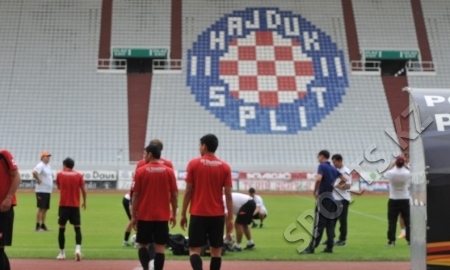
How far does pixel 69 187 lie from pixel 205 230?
4405mm

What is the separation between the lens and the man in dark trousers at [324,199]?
545 inches

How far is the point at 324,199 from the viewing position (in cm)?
1404

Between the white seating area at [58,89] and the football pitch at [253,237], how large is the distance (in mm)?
12394

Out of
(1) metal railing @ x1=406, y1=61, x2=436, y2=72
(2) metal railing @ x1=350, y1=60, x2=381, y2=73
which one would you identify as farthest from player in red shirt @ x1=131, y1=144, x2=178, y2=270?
(1) metal railing @ x1=406, y1=61, x2=436, y2=72

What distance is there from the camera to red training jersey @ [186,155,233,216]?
29.9 ft

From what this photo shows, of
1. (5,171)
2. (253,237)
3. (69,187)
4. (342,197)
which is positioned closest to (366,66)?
(253,237)

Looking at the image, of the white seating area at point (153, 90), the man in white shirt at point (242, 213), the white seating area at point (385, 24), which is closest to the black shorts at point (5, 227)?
the man in white shirt at point (242, 213)

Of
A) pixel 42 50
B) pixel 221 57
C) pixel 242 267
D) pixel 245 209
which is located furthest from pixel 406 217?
pixel 42 50

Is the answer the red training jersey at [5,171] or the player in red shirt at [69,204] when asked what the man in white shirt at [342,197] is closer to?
the player in red shirt at [69,204]

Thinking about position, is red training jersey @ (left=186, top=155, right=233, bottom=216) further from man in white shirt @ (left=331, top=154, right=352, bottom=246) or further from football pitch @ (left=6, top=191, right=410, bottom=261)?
man in white shirt @ (left=331, top=154, right=352, bottom=246)

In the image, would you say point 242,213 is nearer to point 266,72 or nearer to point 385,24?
point 266,72

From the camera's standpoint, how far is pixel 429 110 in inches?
280

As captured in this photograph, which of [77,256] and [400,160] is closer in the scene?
[77,256]

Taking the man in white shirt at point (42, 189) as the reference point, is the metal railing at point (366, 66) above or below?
above
